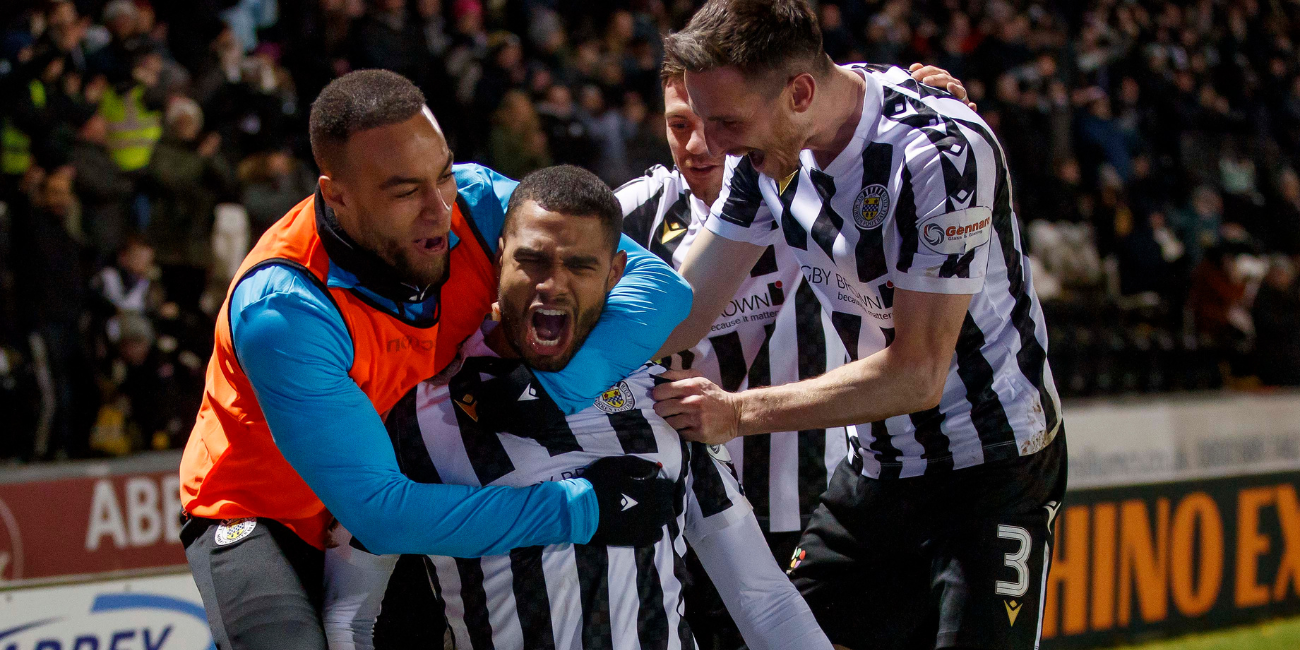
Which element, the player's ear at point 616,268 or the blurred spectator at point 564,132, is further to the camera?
the blurred spectator at point 564,132

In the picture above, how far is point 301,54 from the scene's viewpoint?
358 inches

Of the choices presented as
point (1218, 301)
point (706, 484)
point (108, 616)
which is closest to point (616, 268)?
point (706, 484)

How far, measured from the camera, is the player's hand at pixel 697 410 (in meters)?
2.57

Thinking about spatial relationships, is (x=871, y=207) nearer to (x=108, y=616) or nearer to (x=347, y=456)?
(x=347, y=456)

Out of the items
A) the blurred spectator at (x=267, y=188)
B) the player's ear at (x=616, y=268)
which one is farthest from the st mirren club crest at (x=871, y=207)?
the blurred spectator at (x=267, y=188)

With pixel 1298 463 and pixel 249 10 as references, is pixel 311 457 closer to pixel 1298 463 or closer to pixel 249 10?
pixel 1298 463

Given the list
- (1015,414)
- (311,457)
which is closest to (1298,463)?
(1015,414)

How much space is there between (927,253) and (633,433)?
746 millimetres

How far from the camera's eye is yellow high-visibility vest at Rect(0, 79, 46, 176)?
24.5 feet

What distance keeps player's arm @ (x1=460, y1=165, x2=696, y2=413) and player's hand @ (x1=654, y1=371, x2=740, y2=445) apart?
106mm

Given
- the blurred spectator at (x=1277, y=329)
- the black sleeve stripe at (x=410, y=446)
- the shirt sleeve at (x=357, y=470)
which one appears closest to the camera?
the shirt sleeve at (x=357, y=470)

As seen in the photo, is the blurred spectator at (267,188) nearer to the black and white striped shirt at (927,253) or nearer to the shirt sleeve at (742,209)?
the shirt sleeve at (742,209)

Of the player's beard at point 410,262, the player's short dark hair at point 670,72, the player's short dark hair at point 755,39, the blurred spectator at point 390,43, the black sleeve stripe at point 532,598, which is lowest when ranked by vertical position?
the black sleeve stripe at point 532,598

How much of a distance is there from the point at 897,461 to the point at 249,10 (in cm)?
794
